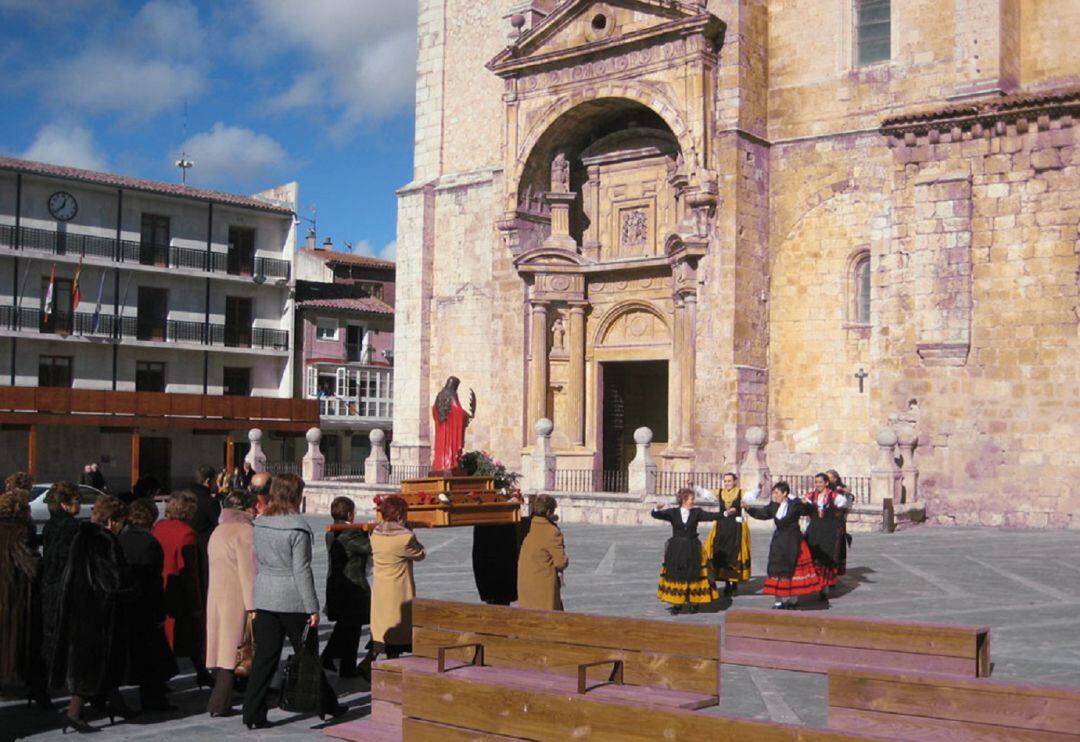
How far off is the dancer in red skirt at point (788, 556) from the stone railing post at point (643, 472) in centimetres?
960

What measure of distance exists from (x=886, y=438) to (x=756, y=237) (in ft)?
18.2

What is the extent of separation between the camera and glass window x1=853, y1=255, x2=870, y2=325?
23328 mm

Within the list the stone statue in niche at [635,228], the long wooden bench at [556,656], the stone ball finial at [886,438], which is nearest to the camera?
the long wooden bench at [556,656]

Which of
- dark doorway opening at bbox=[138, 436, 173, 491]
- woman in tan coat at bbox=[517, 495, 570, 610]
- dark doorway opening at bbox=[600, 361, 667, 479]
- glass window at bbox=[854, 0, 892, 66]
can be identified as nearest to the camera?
woman in tan coat at bbox=[517, 495, 570, 610]

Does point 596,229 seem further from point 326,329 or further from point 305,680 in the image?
point 305,680

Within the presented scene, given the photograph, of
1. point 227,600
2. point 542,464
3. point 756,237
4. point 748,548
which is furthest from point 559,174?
point 227,600

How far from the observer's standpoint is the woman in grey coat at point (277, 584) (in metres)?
7.41

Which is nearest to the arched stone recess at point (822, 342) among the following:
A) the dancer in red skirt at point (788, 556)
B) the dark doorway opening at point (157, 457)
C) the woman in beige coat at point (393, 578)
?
the dancer in red skirt at point (788, 556)

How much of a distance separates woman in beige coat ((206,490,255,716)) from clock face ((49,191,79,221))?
33239 millimetres

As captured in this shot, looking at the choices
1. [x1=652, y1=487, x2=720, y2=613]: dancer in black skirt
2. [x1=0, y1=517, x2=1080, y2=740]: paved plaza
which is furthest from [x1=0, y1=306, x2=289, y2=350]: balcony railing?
[x1=652, y1=487, x2=720, y2=613]: dancer in black skirt

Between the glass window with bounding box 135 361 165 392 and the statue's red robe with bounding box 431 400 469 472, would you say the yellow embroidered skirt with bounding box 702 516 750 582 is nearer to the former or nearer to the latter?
the statue's red robe with bounding box 431 400 469 472

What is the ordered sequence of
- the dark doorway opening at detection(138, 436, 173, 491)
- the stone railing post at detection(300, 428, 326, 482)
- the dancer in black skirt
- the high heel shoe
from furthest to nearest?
the dark doorway opening at detection(138, 436, 173, 491) < the stone railing post at detection(300, 428, 326, 482) < the dancer in black skirt < the high heel shoe

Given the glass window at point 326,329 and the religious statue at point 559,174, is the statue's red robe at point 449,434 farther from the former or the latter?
the glass window at point 326,329

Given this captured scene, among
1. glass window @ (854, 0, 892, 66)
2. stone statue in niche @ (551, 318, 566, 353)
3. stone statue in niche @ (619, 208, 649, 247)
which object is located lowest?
stone statue in niche @ (551, 318, 566, 353)
